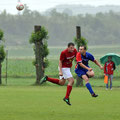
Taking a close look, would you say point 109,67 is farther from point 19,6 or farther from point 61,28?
point 61,28

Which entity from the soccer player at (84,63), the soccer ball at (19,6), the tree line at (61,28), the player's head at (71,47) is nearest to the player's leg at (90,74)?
the soccer player at (84,63)

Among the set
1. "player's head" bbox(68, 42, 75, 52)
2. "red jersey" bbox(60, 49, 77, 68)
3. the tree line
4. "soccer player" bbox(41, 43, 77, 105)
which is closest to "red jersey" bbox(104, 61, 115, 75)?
"soccer player" bbox(41, 43, 77, 105)

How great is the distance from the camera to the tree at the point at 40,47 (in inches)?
1177

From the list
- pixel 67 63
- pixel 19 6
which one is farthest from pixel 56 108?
pixel 19 6

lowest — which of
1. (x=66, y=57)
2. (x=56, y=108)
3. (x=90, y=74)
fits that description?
(x=56, y=108)

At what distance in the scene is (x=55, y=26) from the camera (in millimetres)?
132750

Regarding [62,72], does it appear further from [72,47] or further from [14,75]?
[14,75]

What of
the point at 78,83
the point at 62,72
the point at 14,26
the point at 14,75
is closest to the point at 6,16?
the point at 14,26

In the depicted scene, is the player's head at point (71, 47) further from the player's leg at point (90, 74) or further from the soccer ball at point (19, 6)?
the soccer ball at point (19, 6)

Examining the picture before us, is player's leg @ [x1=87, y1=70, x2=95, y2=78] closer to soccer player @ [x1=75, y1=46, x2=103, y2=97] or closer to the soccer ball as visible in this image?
soccer player @ [x1=75, y1=46, x2=103, y2=97]

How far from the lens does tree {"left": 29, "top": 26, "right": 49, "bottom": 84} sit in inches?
1177

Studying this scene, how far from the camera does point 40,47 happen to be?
30047 mm

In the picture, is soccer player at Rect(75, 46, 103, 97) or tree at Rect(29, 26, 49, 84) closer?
soccer player at Rect(75, 46, 103, 97)

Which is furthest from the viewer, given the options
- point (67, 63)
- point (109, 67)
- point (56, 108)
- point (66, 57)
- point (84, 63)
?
point (109, 67)
